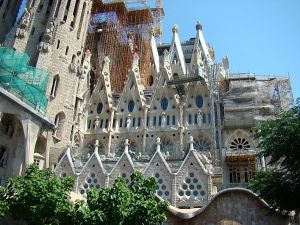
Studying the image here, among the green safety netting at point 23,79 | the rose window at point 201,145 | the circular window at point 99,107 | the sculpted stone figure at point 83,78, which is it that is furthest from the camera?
the circular window at point 99,107

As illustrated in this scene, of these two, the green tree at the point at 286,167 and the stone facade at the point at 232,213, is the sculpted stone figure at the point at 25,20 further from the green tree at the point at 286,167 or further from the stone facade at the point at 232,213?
the green tree at the point at 286,167

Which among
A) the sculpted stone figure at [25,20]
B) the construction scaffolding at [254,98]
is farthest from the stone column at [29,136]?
the construction scaffolding at [254,98]

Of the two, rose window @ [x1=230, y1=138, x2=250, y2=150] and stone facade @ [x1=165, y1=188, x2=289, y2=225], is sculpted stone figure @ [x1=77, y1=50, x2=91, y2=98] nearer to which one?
rose window @ [x1=230, y1=138, x2=250, y2=150]

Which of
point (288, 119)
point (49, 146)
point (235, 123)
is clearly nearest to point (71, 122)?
point (49, 146)

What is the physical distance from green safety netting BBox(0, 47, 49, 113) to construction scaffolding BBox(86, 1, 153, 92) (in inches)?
365

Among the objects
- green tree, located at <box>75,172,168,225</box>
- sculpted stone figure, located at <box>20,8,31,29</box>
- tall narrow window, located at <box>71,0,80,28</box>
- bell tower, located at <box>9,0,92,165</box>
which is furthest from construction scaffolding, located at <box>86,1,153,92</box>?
green tree, located at <box>75,172,168,225</box>

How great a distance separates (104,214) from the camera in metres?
11.2

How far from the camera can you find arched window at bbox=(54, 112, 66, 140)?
2566 centimetres

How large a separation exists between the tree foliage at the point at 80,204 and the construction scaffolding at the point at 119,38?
21.7 metres

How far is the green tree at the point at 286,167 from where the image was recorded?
40.7 feet

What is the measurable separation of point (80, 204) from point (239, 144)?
16.7 metres

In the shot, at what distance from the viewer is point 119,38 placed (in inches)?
1427

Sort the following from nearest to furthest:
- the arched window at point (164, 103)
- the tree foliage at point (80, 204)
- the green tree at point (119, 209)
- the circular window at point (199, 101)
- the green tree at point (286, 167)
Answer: the green tree at point (119, 209) < the tree foliage at point (80, 204) < the green tree at point (286, 167) < the circular window at point (199, 101) < the arched window at point (164, 103)

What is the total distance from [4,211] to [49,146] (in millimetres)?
12593
